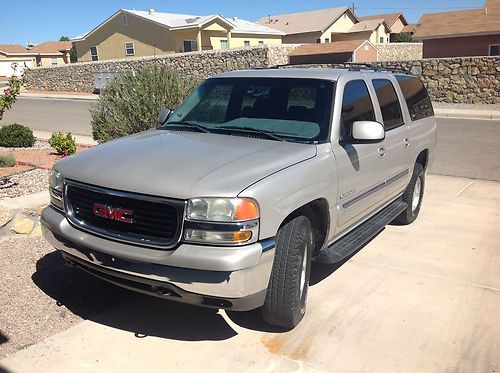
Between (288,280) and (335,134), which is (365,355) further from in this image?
(335,134)

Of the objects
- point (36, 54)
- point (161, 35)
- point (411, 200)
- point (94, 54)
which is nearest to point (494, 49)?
point (161, 35)

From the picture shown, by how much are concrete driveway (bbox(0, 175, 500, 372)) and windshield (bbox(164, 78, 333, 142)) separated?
146cm

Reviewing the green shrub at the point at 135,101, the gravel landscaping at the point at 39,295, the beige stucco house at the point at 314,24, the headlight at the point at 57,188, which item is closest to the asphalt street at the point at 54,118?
the green shrub at the point at 135,101

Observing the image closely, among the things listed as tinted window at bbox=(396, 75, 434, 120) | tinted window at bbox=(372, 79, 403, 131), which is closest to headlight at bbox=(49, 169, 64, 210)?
tinted window at bbox=(372, 79, 403, 131)

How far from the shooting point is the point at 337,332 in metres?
3.87

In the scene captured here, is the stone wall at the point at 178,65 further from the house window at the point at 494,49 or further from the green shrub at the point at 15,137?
the green shrub at the point at 15,137

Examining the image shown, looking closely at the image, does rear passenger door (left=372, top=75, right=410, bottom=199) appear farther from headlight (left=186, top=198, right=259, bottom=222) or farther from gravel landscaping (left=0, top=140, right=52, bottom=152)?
gravel landscaping (left=0, top=140, right=52, bottom=152)

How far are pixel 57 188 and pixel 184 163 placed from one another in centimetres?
106

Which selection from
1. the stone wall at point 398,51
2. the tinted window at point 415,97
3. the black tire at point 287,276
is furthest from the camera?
the stone wall at point 398,51

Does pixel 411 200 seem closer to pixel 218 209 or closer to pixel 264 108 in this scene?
pixel 264 108

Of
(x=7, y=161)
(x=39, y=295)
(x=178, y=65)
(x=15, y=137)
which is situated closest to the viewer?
(x=39, y=295)

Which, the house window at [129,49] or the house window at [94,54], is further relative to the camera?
the house window at [94,54]

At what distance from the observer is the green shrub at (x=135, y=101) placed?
30.8 ft

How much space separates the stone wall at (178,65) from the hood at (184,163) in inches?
752
